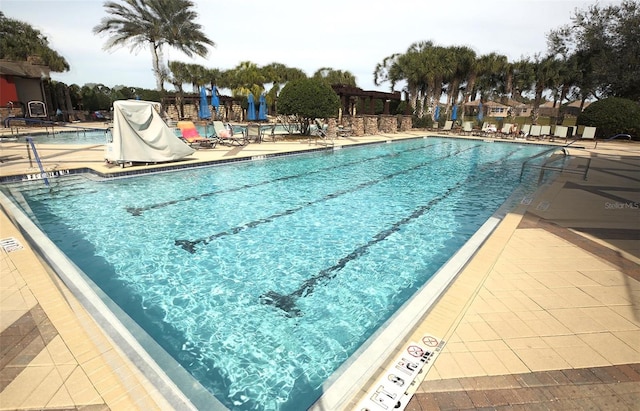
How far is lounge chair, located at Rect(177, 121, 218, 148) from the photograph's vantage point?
1492 cm

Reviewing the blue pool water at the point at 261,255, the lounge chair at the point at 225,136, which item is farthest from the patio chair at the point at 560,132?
the lounge chair at the point at 225,136

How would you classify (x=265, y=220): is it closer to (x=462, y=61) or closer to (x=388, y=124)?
(x=388, y=124)

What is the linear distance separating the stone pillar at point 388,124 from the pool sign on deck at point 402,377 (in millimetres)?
24051

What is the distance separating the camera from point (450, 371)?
2607 millimetres

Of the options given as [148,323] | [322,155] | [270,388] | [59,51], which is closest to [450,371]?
[270,388]

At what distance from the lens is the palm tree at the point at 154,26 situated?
30547 millimetres

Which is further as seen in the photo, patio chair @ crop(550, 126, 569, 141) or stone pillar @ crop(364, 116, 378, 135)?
stone pillar @ crop(364, 116, 378, 135)

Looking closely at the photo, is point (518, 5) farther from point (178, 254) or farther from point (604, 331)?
point (178, 254)

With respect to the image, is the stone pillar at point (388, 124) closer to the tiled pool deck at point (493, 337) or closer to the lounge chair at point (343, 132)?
the lounge chair at point (343, 132)

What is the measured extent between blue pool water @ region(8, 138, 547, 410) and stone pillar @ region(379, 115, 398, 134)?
15.4m

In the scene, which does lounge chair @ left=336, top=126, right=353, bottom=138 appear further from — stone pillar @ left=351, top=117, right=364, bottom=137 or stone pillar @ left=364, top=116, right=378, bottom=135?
stone pillar @ left=364, top=116, right=378, bottom=135

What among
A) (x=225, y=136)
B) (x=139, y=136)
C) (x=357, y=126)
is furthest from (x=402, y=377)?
(x=357, y=126)

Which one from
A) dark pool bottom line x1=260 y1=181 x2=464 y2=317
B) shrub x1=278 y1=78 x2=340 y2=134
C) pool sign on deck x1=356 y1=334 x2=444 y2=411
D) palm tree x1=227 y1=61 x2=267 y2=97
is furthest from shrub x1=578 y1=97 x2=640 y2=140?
palm tree x1=227 y1=61 x2=267 y2=97

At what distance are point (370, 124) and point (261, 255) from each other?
67.3 ft
